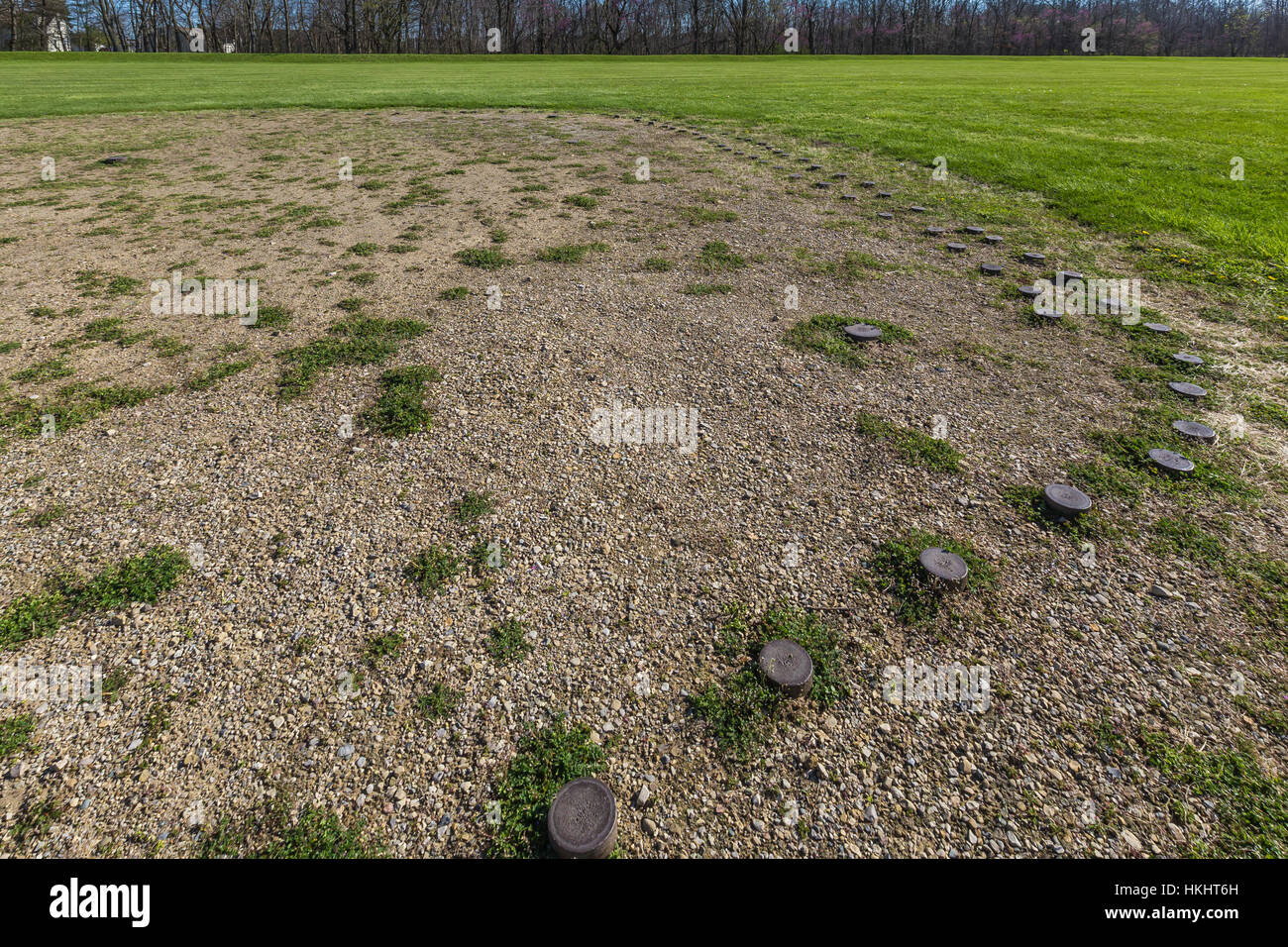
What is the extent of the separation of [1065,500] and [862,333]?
2.89m

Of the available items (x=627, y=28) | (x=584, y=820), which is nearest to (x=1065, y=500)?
(x=584, y=820)

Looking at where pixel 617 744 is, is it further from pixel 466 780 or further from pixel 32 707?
pixel 32 707

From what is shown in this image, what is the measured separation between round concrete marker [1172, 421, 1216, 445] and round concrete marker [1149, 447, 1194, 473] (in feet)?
1.41

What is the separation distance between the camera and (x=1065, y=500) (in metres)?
4.07

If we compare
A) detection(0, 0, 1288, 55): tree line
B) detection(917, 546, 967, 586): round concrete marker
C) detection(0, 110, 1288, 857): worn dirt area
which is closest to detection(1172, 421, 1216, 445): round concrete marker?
detection(0, 110, 1288, 857): worn dirt area

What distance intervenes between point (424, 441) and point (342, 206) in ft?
26.1

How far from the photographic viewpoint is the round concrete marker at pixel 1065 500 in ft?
13.2

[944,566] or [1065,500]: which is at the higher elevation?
[1065,500]

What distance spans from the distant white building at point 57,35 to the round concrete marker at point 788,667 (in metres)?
102

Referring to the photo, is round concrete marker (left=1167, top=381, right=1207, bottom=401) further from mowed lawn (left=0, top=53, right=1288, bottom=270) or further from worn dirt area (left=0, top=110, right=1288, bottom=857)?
mowed lawn (left=0, top=53, right=1288, bottom=270)

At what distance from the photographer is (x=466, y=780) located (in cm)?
261

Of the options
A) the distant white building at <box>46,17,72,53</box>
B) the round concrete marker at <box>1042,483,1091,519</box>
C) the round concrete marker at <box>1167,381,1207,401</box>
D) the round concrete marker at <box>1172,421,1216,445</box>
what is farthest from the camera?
the distant white building at <box>46,17,72,53</box>

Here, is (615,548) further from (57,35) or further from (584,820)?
(57,35)

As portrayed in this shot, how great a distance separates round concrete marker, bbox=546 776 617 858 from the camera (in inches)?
91.4
